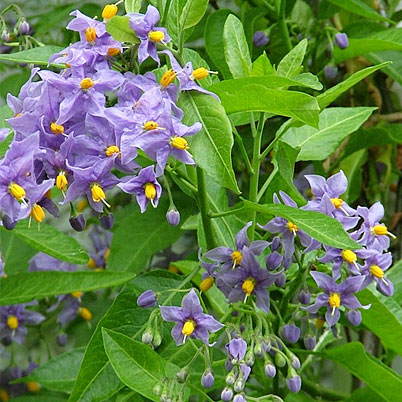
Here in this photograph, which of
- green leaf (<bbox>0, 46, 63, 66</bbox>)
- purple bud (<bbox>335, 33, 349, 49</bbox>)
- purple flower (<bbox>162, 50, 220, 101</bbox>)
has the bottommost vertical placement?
purple bud (<bbox>335, 33, 349, 49</bbox>)

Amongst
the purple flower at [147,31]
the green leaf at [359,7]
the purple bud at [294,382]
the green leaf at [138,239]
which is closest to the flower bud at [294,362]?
the purple bud at [294,382]

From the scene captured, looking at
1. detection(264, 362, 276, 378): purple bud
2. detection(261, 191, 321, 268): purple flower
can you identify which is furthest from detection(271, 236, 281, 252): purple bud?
detection(264, 362, 276, 378): purple bud

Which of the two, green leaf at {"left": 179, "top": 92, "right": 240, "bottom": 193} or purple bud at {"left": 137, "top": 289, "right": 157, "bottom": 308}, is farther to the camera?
purple bud at {"left": 137, "top": 289, "right": 157, "bottom": 308}

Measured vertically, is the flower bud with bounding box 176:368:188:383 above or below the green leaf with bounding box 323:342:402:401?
above

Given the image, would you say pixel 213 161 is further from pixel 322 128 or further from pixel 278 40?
pixel 278 40

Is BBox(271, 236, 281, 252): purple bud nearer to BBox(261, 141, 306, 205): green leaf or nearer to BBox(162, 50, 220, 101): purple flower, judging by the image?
BBox(261, 141, 306, 205): green leaf
